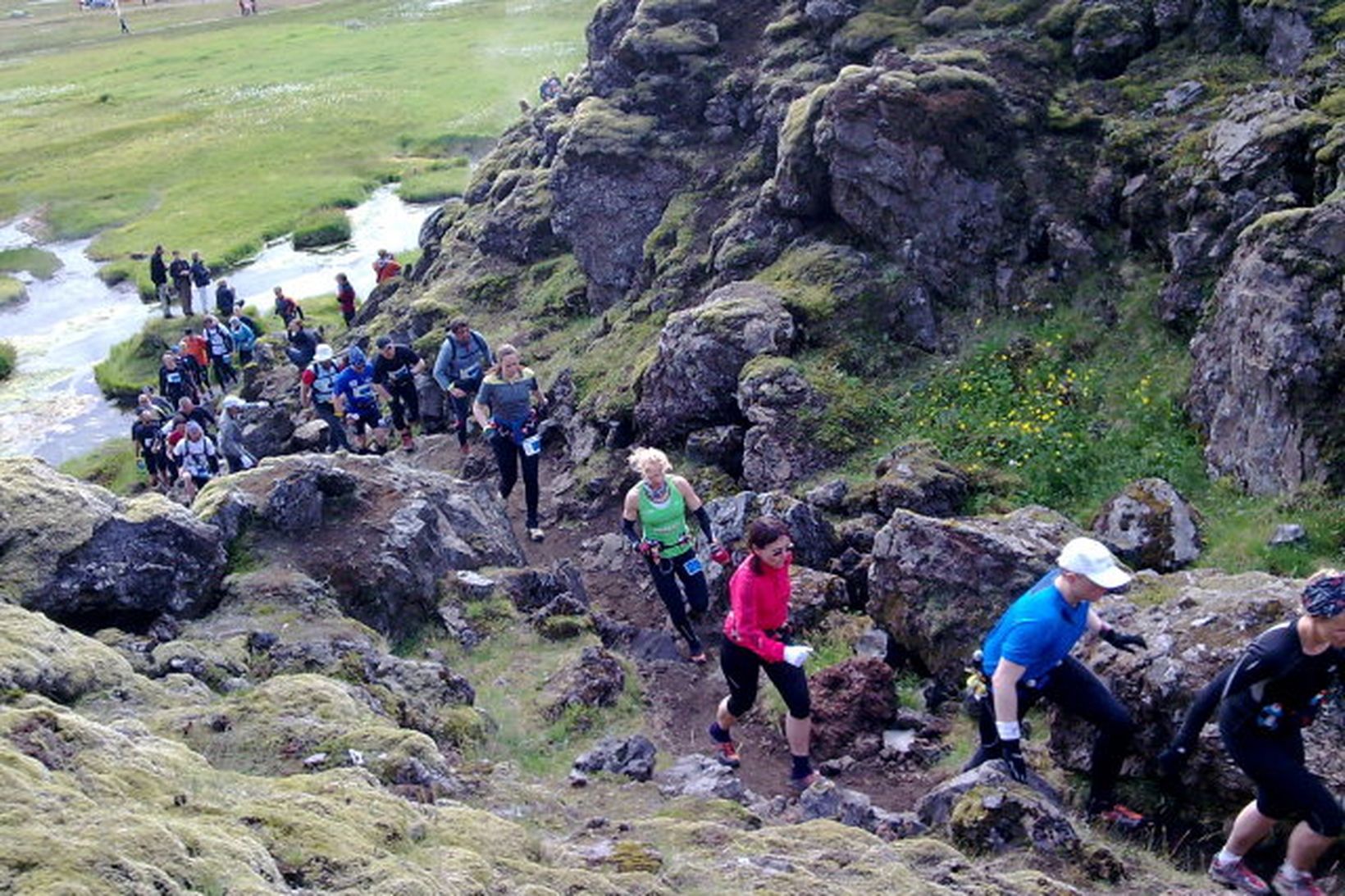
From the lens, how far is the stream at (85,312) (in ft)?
132

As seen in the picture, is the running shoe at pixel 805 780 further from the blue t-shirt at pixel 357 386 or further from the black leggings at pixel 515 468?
the blue t-shirt at pixel 357 386

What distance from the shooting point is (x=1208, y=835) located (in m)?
10.8

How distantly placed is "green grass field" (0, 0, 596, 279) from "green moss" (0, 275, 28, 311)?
3935 mm

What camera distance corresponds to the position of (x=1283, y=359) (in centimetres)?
1650

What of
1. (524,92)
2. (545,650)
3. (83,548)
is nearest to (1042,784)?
(545,650)

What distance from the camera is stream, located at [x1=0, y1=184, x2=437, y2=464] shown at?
4038 cm

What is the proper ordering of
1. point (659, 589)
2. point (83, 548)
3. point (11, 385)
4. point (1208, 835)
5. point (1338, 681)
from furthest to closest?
point (11, 385)
point (659, 589)
point (83, 548)
point (1208, 835)
point (1338, 681)

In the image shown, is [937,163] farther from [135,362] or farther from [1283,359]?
[135,362]

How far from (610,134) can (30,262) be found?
41.2 m

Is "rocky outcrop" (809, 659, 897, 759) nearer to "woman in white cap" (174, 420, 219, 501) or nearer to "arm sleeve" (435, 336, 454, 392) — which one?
"arm sleeve" (435, 336, 454, 392)

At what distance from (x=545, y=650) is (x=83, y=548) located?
577 cm

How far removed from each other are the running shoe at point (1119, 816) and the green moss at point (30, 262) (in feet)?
191

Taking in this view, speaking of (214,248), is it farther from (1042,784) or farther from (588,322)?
(1042,784)

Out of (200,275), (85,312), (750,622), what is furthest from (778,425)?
(85,312)
